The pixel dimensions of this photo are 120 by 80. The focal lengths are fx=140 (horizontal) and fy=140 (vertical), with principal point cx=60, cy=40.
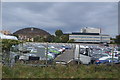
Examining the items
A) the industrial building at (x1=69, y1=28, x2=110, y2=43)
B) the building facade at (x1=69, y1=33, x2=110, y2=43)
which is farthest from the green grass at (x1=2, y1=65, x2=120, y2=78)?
the building facade at (x1=69, y1=33, x2=110, y2=43)

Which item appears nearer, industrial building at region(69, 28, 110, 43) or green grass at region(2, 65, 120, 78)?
green grass at region(2, 65, 120, 78)

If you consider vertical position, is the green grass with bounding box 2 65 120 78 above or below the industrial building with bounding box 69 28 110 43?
below

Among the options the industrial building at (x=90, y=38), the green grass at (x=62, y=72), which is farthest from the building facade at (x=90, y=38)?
the green grass at (x=62, y=72)

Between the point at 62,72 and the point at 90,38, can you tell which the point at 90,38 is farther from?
the point at 62,72

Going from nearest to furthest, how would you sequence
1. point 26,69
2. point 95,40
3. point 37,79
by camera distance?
point 37,79, point 26,69, point 95,40

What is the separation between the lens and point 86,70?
5785mm

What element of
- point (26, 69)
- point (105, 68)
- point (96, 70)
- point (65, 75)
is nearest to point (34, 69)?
point (26, 69)

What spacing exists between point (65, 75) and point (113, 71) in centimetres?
→ 212

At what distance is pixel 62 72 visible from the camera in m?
5.48

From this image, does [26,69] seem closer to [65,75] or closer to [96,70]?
[65,75]

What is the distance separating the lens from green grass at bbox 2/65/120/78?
16.4 ft

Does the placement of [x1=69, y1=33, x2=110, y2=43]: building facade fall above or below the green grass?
above

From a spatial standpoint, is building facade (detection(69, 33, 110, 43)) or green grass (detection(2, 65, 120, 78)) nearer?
green grass (detection(2, 65, 120, 78))

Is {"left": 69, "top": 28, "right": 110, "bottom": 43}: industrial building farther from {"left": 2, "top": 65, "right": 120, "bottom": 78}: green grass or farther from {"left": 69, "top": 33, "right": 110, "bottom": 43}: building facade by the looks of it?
{"left": 2, "top": 65, "right": 120, "bottom": 78}: green grass
